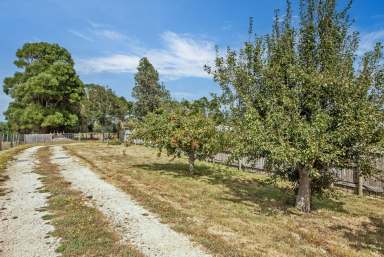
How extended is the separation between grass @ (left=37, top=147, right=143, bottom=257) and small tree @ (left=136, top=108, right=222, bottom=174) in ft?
19.7

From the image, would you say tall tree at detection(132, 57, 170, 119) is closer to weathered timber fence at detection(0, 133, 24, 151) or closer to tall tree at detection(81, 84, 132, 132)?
tall tree at detection(81, 84, 132, 132)

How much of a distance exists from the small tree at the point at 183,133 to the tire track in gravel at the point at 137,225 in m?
4.36

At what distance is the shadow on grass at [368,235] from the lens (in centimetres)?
666

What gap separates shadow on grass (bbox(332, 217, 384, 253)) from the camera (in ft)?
21.9

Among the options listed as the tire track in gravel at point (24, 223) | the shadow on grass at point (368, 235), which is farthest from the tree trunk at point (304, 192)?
the tire track in gravel at point (24, 223)

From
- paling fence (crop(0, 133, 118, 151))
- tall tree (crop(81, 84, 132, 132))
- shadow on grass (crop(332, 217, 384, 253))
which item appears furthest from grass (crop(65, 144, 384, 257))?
tall tree (crop(81, 84, 132, 132))

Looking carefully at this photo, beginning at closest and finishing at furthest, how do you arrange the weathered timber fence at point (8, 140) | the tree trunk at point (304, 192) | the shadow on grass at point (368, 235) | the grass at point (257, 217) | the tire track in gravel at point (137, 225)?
the tire track in gravel at point (137, 225)
the grass at point (257, 217)
the shadow on grass at point (368, 235)
the tree trunk at point (304, 192)
the weathered timber fence at point (8, 140)

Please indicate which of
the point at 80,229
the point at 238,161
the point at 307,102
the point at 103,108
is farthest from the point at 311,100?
the point at 103,108

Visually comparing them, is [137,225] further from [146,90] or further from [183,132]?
[146,90]

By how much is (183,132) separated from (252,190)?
4.61 metres

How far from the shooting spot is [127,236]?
662 cm

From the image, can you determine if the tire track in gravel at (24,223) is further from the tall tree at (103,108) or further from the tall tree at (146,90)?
the tall tree at (146,90)

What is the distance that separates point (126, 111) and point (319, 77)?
45.7 m

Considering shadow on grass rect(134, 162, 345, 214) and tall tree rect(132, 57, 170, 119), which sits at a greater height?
tall tree rect(132, 57, 170, 119)
